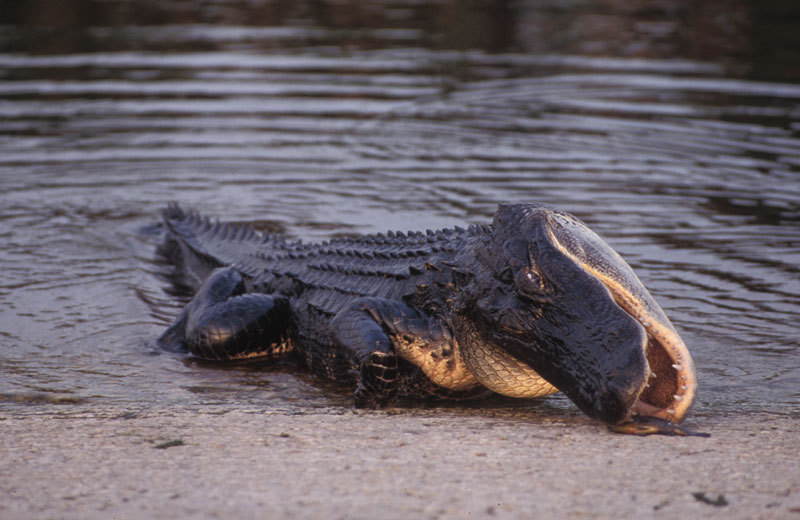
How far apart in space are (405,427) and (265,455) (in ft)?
2.12

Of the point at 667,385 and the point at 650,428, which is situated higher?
the point at 667,385

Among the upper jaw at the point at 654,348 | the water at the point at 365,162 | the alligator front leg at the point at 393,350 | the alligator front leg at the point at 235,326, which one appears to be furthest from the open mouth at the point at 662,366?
the alligator front leg at the point at 235,326

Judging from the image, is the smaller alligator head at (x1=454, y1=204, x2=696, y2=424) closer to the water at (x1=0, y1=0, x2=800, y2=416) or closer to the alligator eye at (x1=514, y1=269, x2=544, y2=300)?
the alligator eye at (x1=514, y1=269, x2=544, y2=300)

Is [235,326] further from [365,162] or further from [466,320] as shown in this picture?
[365,162]

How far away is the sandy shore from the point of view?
2775 millimetres

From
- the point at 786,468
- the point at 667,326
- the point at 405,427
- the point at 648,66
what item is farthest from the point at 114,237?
the point at 648,66

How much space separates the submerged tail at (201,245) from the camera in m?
5.98

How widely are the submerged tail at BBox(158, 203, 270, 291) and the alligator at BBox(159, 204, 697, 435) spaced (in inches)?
12.4

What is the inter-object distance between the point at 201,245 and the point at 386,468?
3.67 m

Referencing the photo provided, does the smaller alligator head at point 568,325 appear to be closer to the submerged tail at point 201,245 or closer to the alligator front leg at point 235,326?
the alligator front leg at point 235,326

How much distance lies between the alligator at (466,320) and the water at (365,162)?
30cm

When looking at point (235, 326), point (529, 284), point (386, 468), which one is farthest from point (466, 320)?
point (235, 326)

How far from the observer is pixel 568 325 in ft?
11.3

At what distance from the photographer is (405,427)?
144 inches
